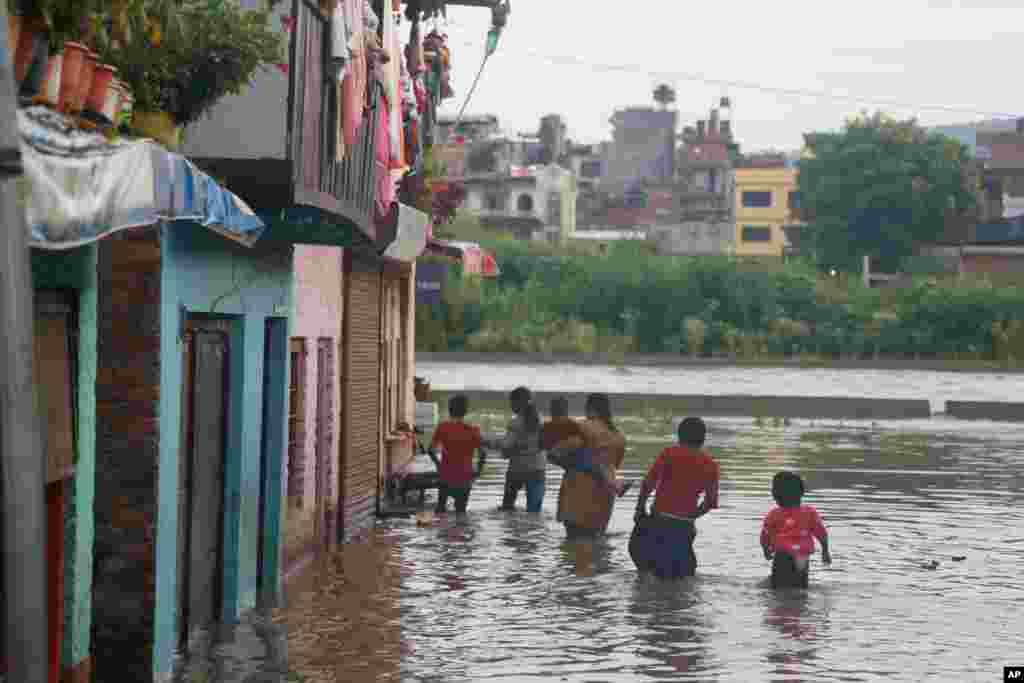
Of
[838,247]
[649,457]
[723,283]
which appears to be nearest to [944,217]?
[838,247]

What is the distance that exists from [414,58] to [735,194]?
10356 centimetres

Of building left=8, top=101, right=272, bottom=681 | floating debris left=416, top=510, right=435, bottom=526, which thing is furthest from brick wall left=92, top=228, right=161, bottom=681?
floating debris left=416, top=510, right=435, bottom=526

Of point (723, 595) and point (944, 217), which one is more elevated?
point (944, 217)

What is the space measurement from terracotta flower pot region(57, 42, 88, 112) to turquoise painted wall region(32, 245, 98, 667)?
1311mm

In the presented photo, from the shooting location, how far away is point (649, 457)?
32375 millimetres

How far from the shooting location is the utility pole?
5004 mm

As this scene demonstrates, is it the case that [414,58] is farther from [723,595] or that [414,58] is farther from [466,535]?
[723,595]

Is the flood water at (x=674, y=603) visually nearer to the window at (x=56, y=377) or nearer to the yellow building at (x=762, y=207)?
the window at (x=56, y=377)

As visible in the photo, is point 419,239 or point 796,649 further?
point 419,239

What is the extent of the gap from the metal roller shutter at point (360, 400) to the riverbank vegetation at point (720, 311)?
5084 centimetres

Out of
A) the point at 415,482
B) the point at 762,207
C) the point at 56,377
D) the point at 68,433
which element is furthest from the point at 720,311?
the point at 56,377

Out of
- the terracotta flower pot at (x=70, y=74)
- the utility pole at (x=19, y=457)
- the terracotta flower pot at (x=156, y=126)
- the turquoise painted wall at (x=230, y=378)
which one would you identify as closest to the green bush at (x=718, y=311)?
the turquoise painted wall at (x=230, y=378)

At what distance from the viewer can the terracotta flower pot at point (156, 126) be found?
35.0 feet

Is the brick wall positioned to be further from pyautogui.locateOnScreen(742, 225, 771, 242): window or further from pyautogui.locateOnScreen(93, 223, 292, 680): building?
pyautogui.locateOnScreen(742, 225, 771, 242): window
